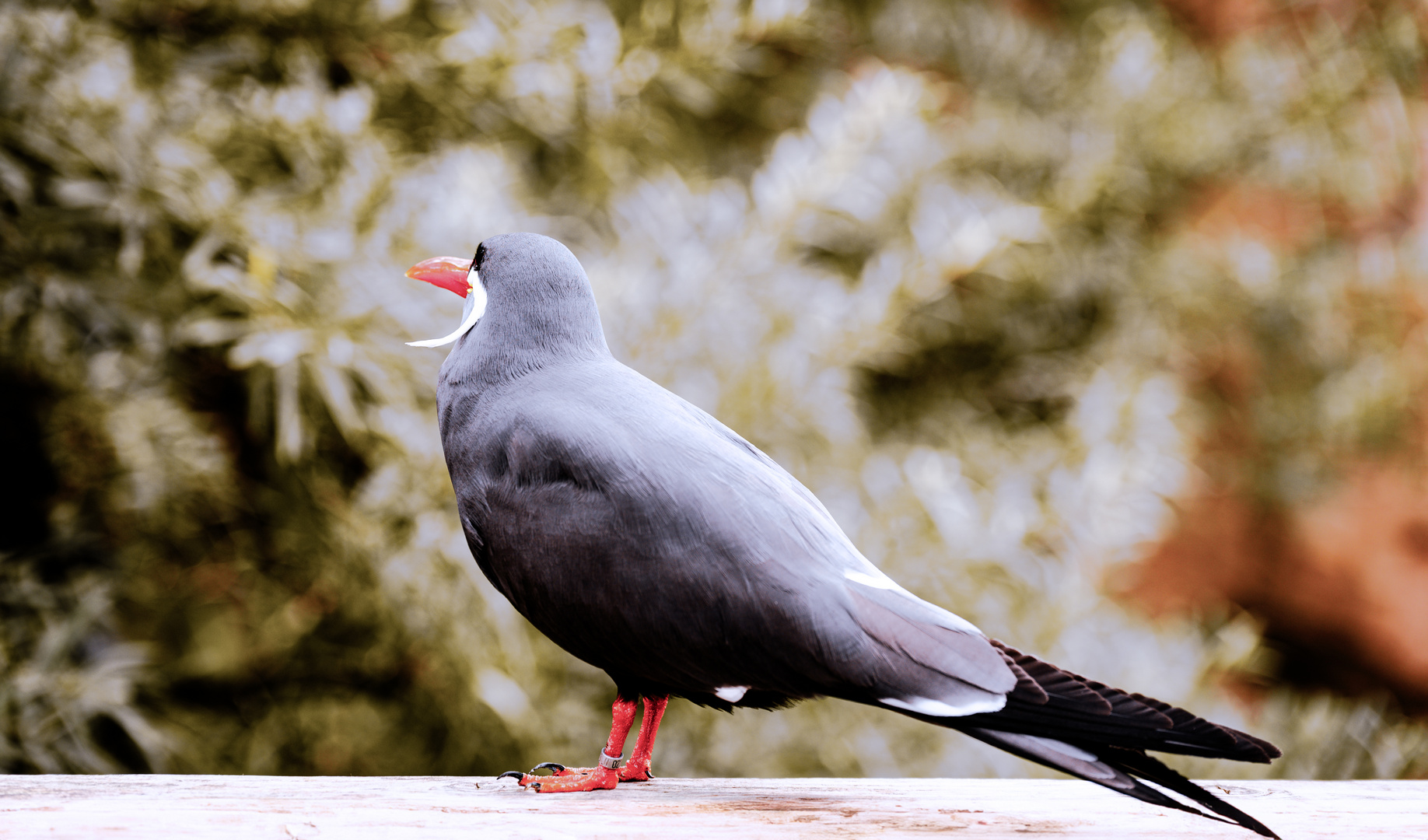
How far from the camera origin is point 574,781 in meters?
0.77

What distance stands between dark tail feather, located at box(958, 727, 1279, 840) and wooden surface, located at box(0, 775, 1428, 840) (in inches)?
5.1

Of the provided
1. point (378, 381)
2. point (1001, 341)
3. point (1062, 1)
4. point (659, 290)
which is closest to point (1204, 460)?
point (1001, 341)

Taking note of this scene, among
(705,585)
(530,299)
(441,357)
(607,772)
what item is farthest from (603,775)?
(441,357)

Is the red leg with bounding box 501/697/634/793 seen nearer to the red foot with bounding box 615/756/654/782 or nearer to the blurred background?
the red foot with bounding box 615/756/654/782

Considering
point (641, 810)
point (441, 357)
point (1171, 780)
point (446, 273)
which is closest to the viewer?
point (1171, 780)

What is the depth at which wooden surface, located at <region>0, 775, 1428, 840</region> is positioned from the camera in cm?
64

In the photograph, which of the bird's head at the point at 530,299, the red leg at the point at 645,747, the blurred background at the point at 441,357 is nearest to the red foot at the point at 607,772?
the red leg at the point at 645,747

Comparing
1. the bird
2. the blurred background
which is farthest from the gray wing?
the blurred background

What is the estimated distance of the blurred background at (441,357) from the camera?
1.25 m

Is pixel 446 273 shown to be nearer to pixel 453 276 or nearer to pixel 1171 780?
pixel 453 276

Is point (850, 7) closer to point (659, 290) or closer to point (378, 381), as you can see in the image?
point (659, 290)

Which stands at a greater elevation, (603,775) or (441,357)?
(441,357)

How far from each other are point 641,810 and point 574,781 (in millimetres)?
89

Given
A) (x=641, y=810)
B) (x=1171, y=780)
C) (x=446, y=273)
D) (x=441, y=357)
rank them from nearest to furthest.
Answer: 1. (x=1171, y=780)
2. (x=641, y=810)
3. (x=446, y=273)
4. (x=441, y=357)
